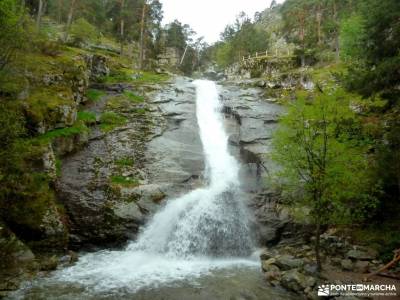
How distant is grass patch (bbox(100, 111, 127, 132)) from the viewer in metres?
25.8

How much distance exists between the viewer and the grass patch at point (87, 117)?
82.9ft

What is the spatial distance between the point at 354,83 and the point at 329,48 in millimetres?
43198

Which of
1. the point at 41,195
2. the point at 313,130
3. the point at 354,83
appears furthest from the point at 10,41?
the point at 354,83

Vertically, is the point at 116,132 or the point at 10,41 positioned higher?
the point at 10,41

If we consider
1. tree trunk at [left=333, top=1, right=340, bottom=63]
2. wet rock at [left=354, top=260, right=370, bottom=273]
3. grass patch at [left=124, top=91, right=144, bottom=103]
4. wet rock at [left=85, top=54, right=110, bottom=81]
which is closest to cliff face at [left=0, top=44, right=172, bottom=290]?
grass patch at [left=124, top=91, right=144, bottom=103]

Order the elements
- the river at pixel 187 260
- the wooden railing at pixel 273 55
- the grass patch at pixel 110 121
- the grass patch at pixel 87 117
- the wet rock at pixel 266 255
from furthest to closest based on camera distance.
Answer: the wooden railing at pixel 273 55, the grass patch at pixel 110 121, the grass patch at pixel 87 117, the wet rock at pixel 266 255, the river at pixel 187 260

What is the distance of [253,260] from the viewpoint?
17.8 m

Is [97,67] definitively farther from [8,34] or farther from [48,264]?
[48,264]

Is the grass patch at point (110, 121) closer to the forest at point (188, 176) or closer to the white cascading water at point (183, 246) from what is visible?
the forest at point (188, 176)

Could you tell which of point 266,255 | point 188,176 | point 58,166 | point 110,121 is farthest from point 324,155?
point 110,121

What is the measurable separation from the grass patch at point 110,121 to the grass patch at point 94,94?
11.6 ft

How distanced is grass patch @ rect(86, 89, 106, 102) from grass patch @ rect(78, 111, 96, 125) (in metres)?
3.91

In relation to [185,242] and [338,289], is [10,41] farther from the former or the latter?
[338,289]

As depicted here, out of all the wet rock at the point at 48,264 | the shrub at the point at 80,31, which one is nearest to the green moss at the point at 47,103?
the wet rock at the point at 48,264
